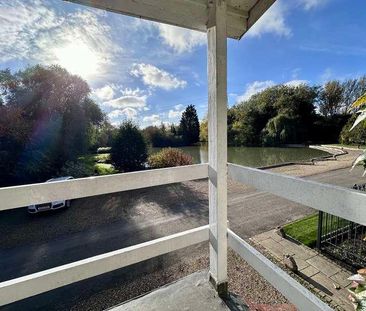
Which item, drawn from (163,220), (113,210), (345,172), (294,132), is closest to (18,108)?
(113,210)

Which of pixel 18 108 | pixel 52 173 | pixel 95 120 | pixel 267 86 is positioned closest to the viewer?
pixel 18 108

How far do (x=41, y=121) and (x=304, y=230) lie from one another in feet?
29.2

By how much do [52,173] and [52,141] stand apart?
1236mm

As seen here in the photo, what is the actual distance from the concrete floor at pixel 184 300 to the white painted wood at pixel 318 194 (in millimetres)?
791

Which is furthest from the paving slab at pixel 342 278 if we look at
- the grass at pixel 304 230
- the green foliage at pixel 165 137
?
the green foliage at pixel 165 137

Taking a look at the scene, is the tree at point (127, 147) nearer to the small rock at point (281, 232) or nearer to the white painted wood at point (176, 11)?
the small rock at point (281, 232)

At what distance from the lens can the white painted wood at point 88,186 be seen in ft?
3.05

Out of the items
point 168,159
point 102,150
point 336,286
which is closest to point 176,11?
point 336,286

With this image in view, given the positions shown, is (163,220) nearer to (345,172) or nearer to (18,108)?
(18,108)

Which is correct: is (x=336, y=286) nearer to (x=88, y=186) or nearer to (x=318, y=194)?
(x=318, y=194)

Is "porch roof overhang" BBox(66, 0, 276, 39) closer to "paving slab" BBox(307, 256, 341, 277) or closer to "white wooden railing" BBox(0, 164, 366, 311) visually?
"white wooden railing" BBox(0, 164, 366, 311)

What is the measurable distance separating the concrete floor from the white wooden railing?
0.33 metres

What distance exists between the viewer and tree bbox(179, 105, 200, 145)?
29.7 m

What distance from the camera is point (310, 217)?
4.69 meters
